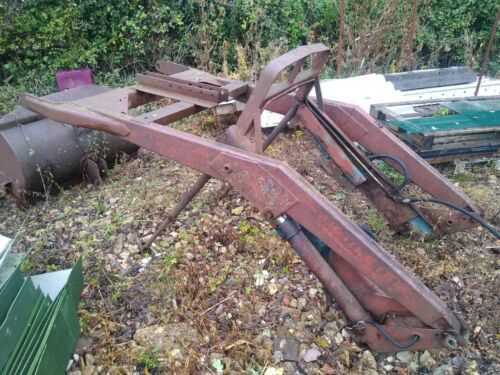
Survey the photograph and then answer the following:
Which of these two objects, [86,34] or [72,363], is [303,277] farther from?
[86,34]

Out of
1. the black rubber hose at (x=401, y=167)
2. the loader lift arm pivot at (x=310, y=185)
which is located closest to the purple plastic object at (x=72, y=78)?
the loader lift arm pivot at (x=310, y=185)

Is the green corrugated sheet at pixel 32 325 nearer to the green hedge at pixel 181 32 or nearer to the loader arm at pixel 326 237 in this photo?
the loader arm at pixel 326 237

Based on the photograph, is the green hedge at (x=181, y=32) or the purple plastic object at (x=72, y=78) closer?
the purple plastic object at (x=72, y=78)

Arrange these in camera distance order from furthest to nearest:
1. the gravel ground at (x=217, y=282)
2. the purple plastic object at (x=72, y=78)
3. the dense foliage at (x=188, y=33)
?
the dense foliage at (x=188, y=33) → the purple plastic object at (x=72, y=78) → the gravel ground at (x=217, y=282)

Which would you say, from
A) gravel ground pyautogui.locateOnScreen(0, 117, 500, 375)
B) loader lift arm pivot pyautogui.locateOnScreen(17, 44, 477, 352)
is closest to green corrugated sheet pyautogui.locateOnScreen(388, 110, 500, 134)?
gravel ground pyautogui.locateOnScreen(0, 117, 500, 375)

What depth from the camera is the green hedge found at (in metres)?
5.74

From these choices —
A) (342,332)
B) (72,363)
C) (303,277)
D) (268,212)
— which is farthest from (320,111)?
(72,363)

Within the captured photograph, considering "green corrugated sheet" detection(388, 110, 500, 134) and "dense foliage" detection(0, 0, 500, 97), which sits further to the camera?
"dense foliage" detection(0, 0, 500, 97)

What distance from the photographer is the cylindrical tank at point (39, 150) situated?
2957mm

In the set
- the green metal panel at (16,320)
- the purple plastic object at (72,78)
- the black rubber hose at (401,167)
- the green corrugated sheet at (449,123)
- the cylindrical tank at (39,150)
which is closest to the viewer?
the green metal panel at (16,320)

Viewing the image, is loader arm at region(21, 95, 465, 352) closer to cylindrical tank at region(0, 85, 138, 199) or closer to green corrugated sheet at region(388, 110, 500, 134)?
cylindrical tank at region(0, 85, 138, 199)

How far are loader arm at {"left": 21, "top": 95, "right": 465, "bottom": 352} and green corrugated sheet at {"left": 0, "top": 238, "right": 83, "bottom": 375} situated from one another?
769 mm

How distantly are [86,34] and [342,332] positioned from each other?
5530mm

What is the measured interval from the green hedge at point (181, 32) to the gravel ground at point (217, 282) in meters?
3.01
